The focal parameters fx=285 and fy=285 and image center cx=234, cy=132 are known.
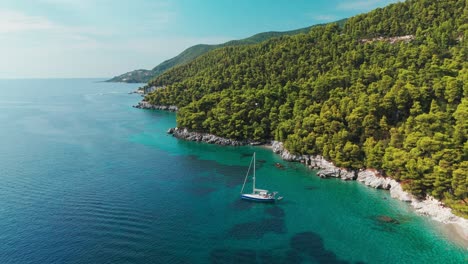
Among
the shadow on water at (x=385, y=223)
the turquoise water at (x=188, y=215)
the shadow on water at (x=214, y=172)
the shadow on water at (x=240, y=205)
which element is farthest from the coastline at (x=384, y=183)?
the shadow on water at (x=240, y=205)

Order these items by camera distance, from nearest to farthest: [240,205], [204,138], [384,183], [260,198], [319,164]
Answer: [240,205], [260,198], [384,183], [319,164], [204,138]

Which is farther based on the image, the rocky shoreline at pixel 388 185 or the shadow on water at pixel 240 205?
the shadow on water at pixel 240 205

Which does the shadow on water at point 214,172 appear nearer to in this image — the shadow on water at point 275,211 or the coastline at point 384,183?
the shadow on water at point 275,211

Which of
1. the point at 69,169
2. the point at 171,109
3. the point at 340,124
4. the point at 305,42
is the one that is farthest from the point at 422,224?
the point at 171,109

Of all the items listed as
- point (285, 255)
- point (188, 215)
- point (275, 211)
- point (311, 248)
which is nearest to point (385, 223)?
point (311, 248)

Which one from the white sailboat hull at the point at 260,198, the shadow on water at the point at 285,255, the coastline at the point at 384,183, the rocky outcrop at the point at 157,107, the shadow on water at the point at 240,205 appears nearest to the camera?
the shadow on water at the point at 285,255

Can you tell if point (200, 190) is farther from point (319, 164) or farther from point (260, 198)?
point (319, 164)
